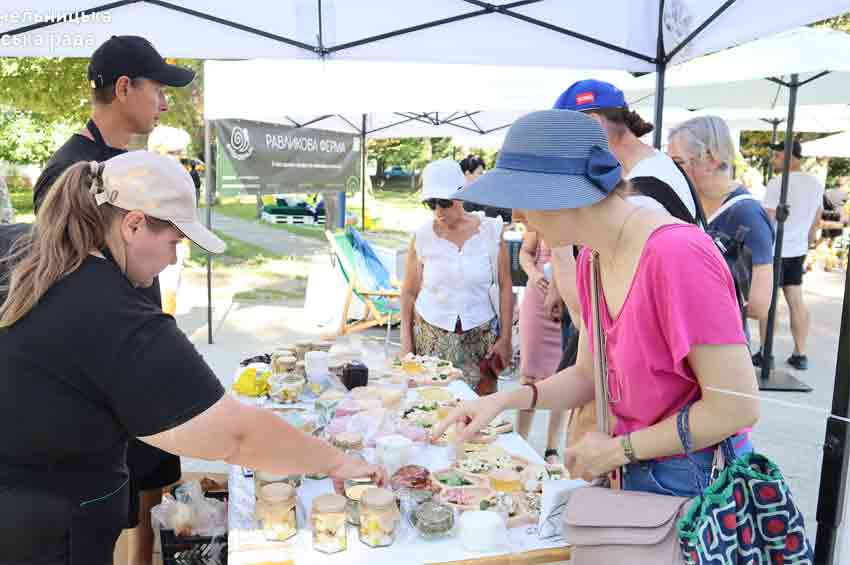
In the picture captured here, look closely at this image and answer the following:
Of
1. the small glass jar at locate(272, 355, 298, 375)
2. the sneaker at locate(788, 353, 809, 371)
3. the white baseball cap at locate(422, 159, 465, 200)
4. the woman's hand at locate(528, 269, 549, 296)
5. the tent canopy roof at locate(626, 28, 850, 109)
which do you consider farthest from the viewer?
the sneaker at locate(788, 353, 809, 371)

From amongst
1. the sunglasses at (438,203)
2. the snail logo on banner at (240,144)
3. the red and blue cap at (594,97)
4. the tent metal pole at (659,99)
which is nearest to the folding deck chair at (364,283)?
the snail logo on banner at (240,144)

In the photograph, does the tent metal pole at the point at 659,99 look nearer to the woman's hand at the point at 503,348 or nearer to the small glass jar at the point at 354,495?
the woman's hand at the point at 503,348

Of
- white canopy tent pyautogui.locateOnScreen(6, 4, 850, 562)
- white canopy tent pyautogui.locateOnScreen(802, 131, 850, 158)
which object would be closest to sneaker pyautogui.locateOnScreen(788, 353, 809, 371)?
white canopy tent pyautogui.locateOnScreen(6, 4, 850, 562)

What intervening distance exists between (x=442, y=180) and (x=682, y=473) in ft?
7.02

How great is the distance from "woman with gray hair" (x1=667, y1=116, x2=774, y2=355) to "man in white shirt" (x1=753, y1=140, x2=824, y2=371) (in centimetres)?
234

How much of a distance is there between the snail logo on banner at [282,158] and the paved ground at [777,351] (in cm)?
143

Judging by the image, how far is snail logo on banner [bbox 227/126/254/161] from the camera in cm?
652

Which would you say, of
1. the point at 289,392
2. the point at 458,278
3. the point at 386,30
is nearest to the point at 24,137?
the point at 386,30

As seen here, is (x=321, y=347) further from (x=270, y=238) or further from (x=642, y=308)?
(x=270, y=238)

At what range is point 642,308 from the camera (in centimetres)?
136

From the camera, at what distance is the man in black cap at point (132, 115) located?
2.53 m

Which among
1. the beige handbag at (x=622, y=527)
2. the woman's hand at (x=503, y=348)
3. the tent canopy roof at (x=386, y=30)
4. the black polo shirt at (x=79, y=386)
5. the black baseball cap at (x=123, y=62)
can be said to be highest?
the tent canopy roof at (x=386, y=30)

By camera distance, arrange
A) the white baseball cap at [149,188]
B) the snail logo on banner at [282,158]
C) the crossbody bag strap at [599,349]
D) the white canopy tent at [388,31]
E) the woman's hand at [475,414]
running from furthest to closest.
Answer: the snail logo on banner at [282,158] → the white canopy tent at [388,31] → the woman's hand at [475,414] → the crossbody bag strap at [599,349] → the white baseball cap at [149,188]

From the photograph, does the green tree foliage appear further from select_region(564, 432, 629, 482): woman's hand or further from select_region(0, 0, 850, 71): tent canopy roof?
select_region(564, 432, 629, 482): woman's hand
